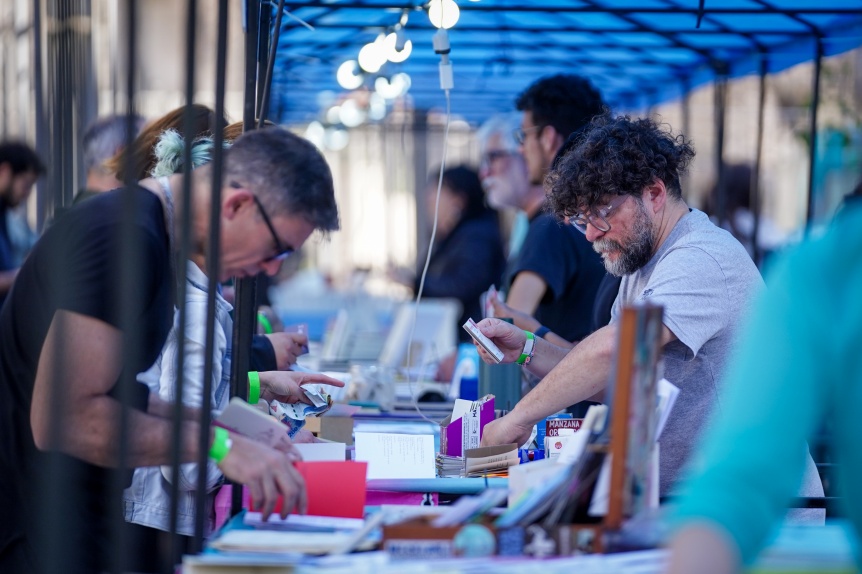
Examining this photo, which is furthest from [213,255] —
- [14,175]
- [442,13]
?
[14,175]

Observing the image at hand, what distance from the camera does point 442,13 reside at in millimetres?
3193

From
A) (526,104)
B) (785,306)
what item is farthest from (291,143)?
(526,104)

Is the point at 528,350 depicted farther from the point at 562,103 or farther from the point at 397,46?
the point at 397,46

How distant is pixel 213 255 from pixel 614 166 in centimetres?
111

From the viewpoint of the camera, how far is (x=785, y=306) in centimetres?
104

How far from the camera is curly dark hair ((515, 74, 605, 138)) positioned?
12.0 ft

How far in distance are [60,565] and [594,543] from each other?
885 mm

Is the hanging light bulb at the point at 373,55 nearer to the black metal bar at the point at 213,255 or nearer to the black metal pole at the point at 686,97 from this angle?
the black metal bar at the point at 213,255

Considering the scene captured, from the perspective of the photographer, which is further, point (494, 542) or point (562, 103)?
point (562, 103)

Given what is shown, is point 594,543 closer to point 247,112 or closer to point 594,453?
point 594,453

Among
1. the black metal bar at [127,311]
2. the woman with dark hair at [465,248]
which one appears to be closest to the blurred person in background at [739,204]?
the woman with dark hair at [465,248]

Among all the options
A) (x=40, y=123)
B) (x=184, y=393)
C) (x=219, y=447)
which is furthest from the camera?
(x=40, y=123)

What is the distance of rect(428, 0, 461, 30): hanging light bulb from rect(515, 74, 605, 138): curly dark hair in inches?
21.7

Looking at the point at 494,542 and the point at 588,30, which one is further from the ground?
the point at 588,30
